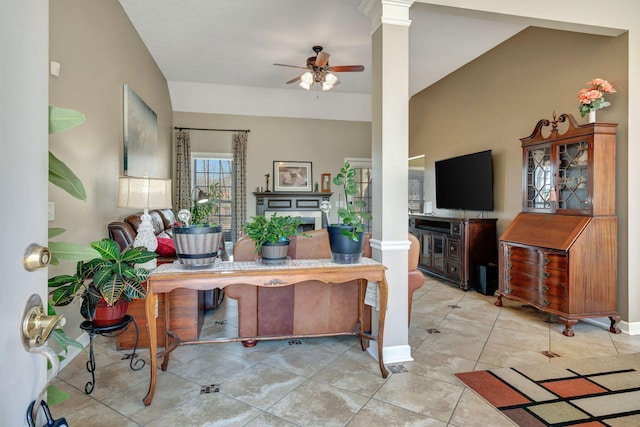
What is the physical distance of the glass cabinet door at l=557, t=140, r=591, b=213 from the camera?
11.2ft

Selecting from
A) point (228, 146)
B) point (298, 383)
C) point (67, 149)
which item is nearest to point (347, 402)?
point (298, 383)

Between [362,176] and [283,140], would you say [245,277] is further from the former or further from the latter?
[362,176]

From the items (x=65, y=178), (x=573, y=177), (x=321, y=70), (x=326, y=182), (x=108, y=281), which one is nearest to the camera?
(x=65, y=178)

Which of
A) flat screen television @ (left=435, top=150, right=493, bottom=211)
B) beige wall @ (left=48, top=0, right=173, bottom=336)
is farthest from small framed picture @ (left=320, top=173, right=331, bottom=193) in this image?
beige wall @ (left=48, top=0, right=173, bottom=336)

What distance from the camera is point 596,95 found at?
3295 mm

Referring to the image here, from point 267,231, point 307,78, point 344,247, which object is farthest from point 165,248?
point 307,78

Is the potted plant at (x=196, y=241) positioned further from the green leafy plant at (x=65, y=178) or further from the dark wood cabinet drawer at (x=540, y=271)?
the dark wood cabinet drawer at (x=540, y=271)

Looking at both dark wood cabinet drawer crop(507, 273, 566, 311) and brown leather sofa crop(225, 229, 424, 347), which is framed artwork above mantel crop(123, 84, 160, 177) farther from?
dark wood cabinet drawer crop(507, 273, 566, 311)

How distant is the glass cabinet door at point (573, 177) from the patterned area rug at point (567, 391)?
1.44 meters

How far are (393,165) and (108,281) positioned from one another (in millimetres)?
2036

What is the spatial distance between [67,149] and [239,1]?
95.7 inches

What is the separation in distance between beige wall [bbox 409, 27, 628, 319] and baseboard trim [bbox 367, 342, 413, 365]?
2.26 meters

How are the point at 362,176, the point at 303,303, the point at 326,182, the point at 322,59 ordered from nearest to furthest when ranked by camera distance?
the point at 303,303
the point at 322,59
the point at 326,182
the point at 362,176

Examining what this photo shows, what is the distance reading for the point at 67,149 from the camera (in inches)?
108
